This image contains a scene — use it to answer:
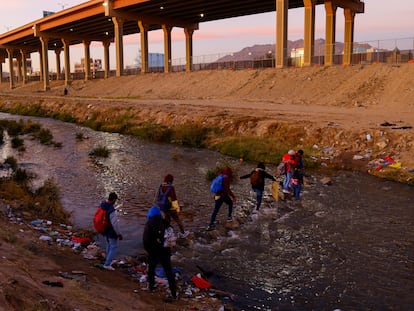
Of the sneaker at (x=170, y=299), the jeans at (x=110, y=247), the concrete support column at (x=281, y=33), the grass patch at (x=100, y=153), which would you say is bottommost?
the sneaker at (x=170, y=299)

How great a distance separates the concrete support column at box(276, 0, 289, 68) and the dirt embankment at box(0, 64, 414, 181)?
4.89 ft

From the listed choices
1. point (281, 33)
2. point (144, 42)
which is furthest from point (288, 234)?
point (144, 42)

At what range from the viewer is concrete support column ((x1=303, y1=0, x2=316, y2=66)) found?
39.7 m

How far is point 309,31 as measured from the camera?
42.1 meters

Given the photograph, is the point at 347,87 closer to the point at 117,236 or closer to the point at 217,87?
the point at 217,87

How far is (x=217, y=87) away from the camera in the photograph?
41062 millimetres

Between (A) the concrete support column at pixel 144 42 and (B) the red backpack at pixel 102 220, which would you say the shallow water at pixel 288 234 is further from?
(A) the concrete support column at pixel 144 42

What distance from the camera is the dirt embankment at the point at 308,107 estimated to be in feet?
58.6

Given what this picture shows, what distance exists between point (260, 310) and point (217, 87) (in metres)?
35.8

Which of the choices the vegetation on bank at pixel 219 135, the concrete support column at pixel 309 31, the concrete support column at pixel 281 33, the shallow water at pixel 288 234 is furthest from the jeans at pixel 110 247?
the concrete support column at pixel 309 31

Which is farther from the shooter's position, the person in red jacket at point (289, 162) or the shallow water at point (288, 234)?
the person in red jacket at point (289, 162)

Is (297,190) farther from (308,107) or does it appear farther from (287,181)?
(308,107)

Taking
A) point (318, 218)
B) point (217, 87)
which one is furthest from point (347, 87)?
point (318, 218)

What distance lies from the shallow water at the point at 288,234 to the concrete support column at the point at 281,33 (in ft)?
78.3
